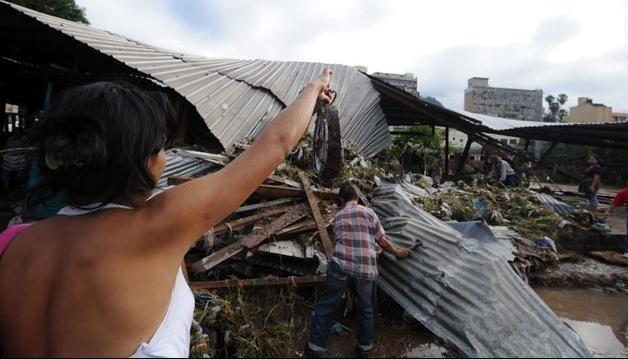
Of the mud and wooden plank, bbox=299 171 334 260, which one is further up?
wooden plank, bbox=299 171 334 260

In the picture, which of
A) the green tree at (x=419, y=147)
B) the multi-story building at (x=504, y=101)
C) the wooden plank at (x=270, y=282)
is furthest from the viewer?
the multi-story building at (x=504, y=101)

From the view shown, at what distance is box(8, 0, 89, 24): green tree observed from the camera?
15781mm

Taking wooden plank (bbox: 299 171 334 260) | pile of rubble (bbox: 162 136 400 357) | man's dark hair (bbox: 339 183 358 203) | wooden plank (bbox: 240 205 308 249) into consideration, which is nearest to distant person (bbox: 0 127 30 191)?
pile of rubble (bbox: 162 136 400 357)

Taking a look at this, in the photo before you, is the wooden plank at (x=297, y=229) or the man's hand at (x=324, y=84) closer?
the man's hand at (x=324, y=84)

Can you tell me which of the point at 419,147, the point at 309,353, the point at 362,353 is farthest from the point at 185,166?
the point at 419,147

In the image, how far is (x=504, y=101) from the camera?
204ft

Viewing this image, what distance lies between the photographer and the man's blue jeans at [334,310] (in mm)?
3463

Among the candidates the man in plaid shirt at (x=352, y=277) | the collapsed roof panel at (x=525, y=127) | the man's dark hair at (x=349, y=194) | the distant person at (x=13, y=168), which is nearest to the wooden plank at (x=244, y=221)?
the man's dark hair at (x=349, y=194)

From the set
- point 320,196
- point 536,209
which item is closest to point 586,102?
point 536,209

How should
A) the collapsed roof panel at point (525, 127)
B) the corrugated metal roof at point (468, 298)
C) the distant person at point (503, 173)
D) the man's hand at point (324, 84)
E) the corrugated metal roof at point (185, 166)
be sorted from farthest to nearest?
the distant person at point (503, 173), the collapsed roof panel at point (525, 127), the corrugated metal roof at point (185, 166), the corrugated metal roof at point (468, 298), the man's hand at point (324, 84)

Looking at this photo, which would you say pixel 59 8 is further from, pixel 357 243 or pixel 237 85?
pixel 357 243

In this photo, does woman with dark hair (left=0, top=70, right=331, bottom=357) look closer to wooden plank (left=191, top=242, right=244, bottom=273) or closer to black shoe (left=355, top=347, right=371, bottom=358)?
black shoe (left=355, top=347, right=371, bottom=358)

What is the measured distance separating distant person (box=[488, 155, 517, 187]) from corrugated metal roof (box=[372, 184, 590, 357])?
7.42 meters

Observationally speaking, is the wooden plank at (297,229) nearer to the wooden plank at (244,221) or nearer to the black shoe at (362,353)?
the wooden plank at (244,221)
